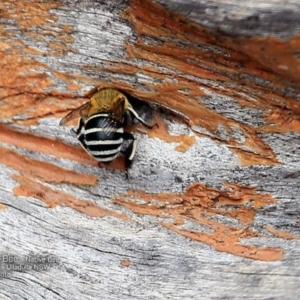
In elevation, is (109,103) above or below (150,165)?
above

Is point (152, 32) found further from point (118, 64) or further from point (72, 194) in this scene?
point (72, 194)

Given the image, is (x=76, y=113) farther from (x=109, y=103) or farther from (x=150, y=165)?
(x=150, y=165)

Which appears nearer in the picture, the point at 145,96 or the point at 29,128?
the point at 145,96

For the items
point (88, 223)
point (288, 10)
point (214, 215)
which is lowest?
point (88, 223)

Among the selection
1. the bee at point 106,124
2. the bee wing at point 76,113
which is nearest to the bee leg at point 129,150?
the bee at point 106,124

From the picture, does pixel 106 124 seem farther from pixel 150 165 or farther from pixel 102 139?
pixel 150 165

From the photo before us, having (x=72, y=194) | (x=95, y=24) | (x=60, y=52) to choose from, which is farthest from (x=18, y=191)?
(x=95, y=24)

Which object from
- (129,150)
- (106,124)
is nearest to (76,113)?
(106,124)
